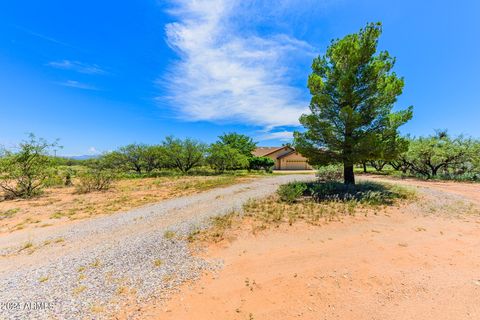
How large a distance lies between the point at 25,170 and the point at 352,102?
61.5 ft

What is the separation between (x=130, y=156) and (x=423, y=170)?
3379 centimetres

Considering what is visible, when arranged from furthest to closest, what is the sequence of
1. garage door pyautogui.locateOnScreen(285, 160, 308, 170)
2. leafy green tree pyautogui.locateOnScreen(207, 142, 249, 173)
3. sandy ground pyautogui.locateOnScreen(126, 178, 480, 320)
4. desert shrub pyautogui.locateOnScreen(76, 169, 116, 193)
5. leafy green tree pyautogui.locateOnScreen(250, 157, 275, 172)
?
garage door pyautogui.locateOnScreen(285, 160, 308, 170), leafy green tree pyautogui.locateOnScreen(250, 157, 275, 172), leafy green tree pyautogui.locateOnScreen(207, 142, 249, 173), desert shrub pyautogui.locateOnScreen(76, 169, 116, 193), sandy ground pyautogui.locateOnScreen(126, 178, 480, 320)

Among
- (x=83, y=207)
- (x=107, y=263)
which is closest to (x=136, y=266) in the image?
(x=107, y=263)

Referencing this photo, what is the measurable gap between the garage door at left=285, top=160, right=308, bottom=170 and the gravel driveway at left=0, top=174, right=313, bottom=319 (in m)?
31.3

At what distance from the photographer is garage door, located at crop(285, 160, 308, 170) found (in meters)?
35.4

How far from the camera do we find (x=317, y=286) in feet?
10.5

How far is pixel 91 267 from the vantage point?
3713 mm

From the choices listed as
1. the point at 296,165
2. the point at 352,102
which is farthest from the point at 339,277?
the point at 296,165

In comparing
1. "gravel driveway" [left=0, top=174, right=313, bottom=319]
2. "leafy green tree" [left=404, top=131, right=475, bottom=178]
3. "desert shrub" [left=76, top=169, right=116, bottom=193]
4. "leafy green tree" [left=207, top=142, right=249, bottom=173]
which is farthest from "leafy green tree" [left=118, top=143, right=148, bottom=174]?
"leafy green tree" [left=404, top=131, right=475, bottom=178]

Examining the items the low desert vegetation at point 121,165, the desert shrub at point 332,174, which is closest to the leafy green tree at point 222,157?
the low desert vegetation at point 121,165

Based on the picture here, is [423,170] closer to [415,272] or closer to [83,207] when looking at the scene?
[415,272]

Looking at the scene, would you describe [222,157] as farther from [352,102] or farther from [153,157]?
[352,102]

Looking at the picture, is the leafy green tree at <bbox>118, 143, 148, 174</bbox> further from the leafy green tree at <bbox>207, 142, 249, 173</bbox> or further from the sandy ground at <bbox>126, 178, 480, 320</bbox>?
the sandy ground at <bbox>126, 178, 480, 320</bbox>

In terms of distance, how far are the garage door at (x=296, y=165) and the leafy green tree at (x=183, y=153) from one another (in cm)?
1704
